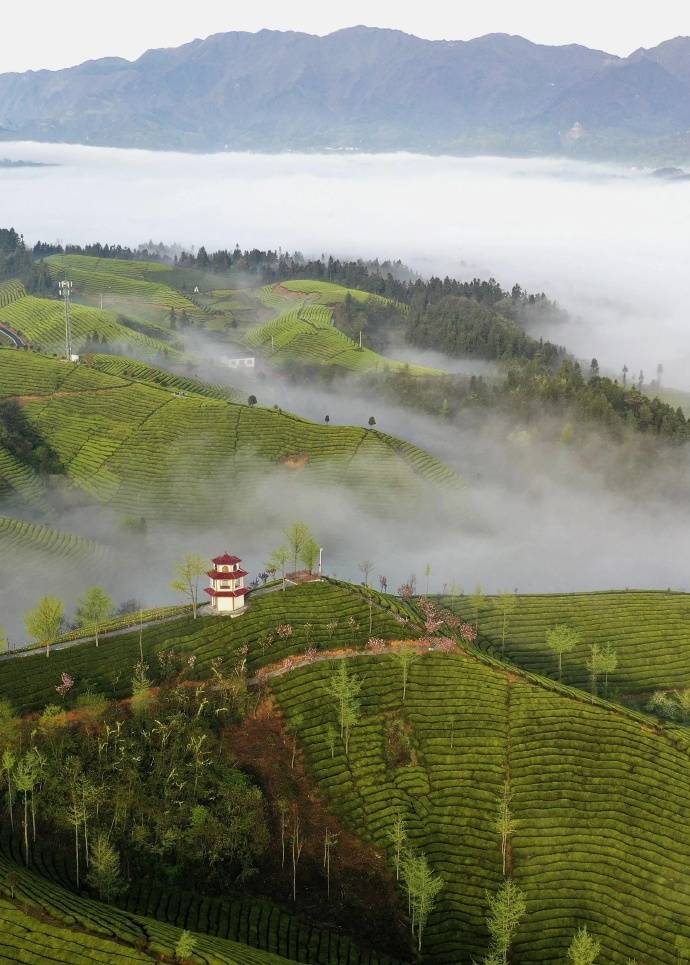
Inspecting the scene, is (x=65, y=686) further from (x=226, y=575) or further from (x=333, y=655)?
(x=333, y=655)

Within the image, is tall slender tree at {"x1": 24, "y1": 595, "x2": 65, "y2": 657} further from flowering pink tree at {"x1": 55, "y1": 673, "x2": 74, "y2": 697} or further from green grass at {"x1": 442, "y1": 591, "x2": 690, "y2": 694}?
green grass at {"x1": 442, "y1": 591, "x2": 690, "y2": 694}

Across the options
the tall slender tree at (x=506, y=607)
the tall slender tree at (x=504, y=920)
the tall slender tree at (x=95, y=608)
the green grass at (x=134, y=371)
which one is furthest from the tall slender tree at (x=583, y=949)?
the green grass at (x=134, y=371)

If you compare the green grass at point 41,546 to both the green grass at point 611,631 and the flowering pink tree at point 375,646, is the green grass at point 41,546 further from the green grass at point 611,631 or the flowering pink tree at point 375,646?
the flowering pink tree at point 375,646

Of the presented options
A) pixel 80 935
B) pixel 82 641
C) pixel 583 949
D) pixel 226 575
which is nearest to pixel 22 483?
pixel 82 641

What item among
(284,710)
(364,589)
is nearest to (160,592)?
(364,589)

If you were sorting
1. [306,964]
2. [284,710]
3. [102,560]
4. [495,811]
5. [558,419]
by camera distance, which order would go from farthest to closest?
[558,419] < [102,560] < [284,710] < [495,811] < [306,964]

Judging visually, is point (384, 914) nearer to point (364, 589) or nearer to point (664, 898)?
point (664, 898)

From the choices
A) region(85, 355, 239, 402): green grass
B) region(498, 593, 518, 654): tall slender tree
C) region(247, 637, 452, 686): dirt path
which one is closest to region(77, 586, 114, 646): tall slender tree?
region(247, 637, 452, 686): dirt path
